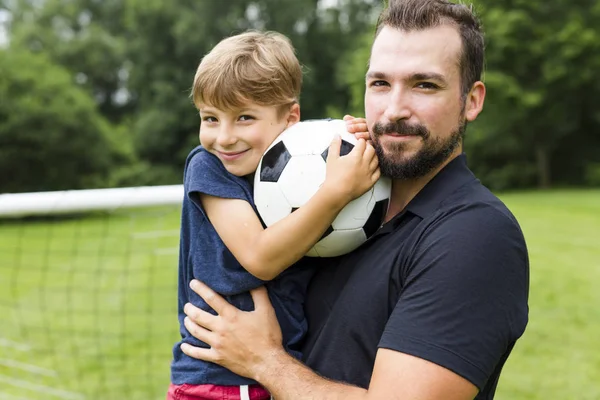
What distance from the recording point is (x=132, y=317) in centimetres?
924

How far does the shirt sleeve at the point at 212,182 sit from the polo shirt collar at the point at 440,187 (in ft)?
1.78

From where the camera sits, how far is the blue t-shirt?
7.06 ft

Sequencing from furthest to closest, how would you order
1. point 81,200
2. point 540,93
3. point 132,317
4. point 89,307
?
point 540,93, point 89,307, point 132,317, point 81,200

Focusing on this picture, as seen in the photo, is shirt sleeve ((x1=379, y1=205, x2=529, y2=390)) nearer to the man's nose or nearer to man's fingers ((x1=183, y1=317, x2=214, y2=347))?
the man's nose

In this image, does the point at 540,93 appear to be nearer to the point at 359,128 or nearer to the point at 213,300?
the point at 359,128

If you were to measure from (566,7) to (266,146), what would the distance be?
1207 inches

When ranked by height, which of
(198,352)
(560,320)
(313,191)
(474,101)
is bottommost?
(560,320)

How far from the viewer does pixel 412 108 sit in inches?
78.9

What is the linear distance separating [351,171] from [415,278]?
38 cm

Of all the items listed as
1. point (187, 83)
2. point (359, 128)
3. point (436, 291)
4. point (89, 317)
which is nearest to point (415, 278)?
point (436, 291)

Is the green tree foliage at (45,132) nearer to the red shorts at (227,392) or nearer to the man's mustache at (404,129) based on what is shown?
the red shorts at (227,392)

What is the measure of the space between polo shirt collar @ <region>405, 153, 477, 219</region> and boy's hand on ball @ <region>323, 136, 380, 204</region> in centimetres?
15

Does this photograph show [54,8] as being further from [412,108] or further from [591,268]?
[412,108]

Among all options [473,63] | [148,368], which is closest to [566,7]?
[148,368]
